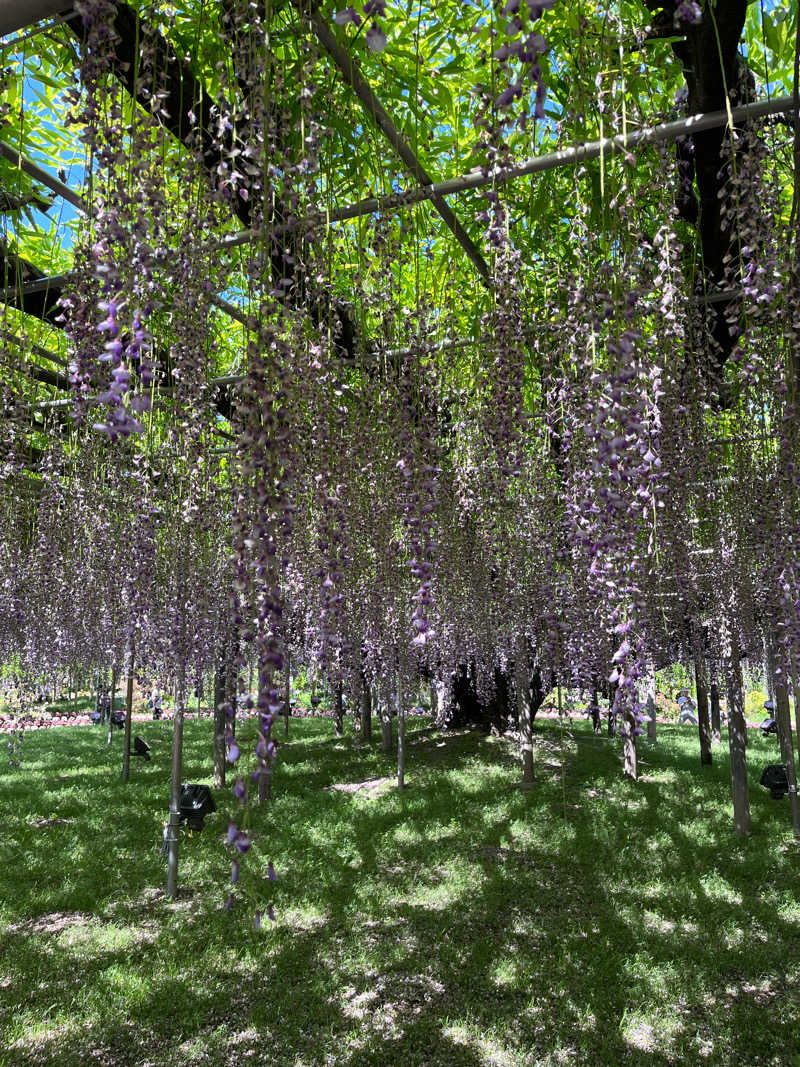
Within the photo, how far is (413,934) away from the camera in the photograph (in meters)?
5.22

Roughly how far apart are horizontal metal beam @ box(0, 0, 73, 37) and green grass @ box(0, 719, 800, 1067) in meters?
4.55

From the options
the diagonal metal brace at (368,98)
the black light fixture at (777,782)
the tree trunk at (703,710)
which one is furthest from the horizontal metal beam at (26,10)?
the tree trunk at (703,710)

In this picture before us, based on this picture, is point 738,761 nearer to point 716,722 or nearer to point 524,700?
point 524,700

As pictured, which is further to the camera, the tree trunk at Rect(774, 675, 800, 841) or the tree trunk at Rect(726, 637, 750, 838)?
the tree trunk at Rect(726, 637, 750, 838)

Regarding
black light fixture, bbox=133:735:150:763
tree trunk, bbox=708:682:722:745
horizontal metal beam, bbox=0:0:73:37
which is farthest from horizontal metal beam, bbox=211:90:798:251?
tree trunk, bbox=708:682:722:745

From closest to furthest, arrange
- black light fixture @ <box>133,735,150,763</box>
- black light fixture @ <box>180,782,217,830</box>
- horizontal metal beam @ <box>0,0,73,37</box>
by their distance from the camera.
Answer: horizontal metal beam @ <box>0,0,73,37</box> < black light fixture @ <box>180,782,217,830</box> < black light fixture @ <box>133,735,150,763</box>

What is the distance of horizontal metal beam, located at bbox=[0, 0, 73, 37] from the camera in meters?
1.45

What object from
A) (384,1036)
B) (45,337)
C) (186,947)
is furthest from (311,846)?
(45,337)

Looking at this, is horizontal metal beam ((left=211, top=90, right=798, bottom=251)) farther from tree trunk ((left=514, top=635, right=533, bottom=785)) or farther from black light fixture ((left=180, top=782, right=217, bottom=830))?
tree trunk ((left=514, top=635, right=533, bottom=785))

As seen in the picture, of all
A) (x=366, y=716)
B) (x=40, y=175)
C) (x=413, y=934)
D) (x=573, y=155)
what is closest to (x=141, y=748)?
(x=366, y=716)

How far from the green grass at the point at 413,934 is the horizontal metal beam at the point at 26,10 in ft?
14.9

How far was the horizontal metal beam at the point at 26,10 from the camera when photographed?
1448 millimetres

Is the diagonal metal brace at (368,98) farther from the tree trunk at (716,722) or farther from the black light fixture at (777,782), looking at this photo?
the tree trunk at (716,722)

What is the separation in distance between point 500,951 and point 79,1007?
2.77m
